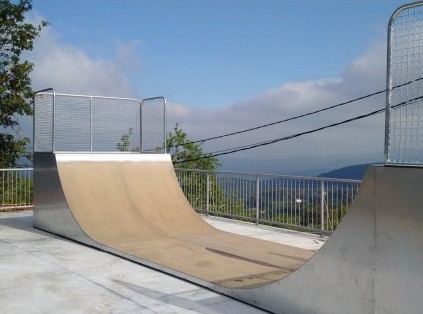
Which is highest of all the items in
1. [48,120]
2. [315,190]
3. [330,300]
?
[48,120]

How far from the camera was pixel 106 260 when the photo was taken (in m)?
7.59

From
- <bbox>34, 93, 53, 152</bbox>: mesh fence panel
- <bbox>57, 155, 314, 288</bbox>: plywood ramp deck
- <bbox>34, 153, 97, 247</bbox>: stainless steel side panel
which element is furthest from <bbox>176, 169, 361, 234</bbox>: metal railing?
<bbox>34, 93, 53, 152</bbox>: mesh fence panel

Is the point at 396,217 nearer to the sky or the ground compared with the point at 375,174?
nearer to the ground

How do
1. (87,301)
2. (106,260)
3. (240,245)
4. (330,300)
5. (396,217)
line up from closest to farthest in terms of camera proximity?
1. (396,217)
2. (330,300)
3. (87,301)
4. (106,260)
5. (240,245)

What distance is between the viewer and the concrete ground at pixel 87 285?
17.5 ft

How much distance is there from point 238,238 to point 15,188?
24.7 ft

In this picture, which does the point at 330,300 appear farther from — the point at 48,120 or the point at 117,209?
the point at 48,120

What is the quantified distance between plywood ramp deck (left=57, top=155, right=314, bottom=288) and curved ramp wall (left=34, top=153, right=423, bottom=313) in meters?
0.02

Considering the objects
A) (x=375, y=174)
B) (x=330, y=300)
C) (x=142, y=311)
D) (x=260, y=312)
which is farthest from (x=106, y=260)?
(x=375, y=174)

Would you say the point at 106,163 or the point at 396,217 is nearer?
the point at 396,217

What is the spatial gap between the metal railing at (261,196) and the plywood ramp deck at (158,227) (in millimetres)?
1349

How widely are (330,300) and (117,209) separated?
20.2ft

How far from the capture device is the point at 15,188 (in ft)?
44.9

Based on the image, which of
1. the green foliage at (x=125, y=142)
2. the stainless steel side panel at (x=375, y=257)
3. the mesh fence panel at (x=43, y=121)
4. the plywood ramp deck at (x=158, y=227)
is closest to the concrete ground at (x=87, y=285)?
the plywood ramp deck at (x=158, y=227)
